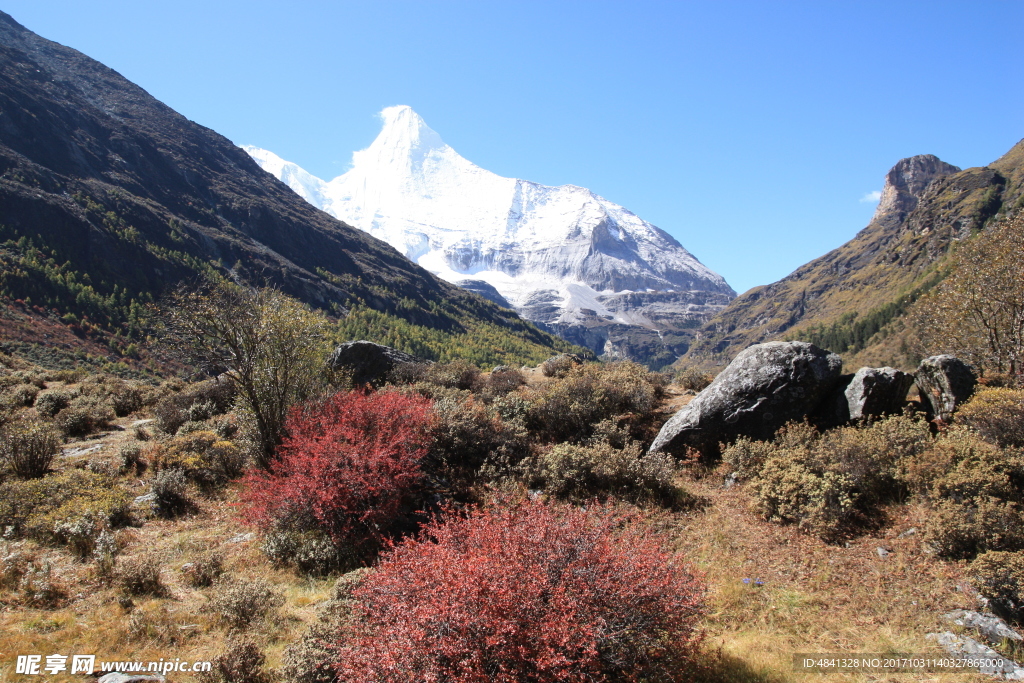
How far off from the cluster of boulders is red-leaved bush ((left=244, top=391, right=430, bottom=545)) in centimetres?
755

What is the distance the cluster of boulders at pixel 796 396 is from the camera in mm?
12523

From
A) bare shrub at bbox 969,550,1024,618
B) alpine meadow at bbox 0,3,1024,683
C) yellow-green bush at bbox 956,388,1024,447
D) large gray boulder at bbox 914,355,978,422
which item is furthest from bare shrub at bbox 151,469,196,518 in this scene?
large gray boulder at bbox 914,355,978,422

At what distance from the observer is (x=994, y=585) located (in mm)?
6406

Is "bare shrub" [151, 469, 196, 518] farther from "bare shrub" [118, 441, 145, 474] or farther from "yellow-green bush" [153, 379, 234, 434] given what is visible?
"yellow-green bush" [153, 379, 234, 434]

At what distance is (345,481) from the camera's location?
9258 mm

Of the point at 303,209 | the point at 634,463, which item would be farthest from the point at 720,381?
the point at 303,209

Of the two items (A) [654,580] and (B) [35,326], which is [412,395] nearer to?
(A) [654,580]

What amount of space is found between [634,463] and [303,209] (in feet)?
672

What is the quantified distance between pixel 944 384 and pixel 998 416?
336 centimetres

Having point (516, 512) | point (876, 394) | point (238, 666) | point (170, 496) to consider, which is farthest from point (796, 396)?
point (170, 496)

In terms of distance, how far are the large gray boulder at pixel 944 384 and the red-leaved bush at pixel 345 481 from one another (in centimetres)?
1378

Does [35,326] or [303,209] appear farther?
[303,209]

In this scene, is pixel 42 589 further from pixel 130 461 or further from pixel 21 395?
pixel 21 395

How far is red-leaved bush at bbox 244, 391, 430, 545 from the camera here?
9125mm
